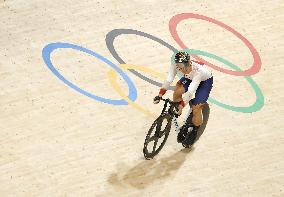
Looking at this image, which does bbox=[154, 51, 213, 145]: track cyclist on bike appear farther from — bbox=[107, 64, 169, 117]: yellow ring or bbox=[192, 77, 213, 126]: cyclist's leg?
bbox=[107, 64, 169, 117]: yellow ring

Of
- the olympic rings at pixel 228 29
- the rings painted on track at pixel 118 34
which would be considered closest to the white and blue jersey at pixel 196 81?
the rings painted on track at pixel 118 34

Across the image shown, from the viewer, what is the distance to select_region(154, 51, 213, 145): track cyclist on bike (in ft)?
22.5

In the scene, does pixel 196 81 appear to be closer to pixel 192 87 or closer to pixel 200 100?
pixel 192 87

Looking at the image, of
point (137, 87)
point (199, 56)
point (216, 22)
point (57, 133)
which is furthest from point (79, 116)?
point (216, 22)

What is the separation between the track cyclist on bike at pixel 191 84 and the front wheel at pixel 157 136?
0.33 meters

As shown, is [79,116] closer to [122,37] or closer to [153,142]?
[153,142]

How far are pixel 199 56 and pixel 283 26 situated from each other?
8.85 ft

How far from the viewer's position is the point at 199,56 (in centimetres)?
1020

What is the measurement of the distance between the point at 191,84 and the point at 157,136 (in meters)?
Answer: 1.13

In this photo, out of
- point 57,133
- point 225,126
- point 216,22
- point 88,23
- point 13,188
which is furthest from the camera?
point 216,22

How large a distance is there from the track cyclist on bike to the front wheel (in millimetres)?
327

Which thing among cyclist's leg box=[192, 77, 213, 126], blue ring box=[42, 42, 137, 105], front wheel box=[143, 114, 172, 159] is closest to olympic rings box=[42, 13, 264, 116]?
blue ring box=[42, 42, 137, 105]

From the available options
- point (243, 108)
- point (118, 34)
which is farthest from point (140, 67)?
point (243, 108)

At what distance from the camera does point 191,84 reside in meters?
6.99
